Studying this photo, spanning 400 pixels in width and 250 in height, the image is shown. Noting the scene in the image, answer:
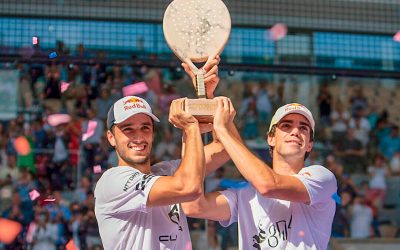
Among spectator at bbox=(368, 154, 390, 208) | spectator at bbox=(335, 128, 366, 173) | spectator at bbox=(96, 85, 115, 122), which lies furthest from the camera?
spectator at bbox=(335, 128, 366, 173)

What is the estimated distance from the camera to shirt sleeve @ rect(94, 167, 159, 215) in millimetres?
4098

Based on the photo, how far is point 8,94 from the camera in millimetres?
10125

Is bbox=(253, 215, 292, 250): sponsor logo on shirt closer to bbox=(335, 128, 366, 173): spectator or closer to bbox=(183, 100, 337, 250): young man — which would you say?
bbox=(183, 100, 337, 250): young man

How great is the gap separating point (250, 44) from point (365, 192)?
253 centimetres

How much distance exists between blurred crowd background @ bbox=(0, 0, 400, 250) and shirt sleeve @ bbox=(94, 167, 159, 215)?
13.7 ft

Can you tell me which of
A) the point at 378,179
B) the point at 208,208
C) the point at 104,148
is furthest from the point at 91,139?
the point at 208,208

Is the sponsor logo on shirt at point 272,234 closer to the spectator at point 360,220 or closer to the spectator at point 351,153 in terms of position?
the spectator at point 360,220

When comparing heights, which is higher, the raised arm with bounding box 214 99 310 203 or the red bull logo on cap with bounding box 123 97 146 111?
the red bull logo on cap with bounding box 123 97 146 111

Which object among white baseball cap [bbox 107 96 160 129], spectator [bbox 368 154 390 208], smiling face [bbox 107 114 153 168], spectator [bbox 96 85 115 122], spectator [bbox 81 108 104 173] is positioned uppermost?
white baseball cap [bbox 107 96 160 129]

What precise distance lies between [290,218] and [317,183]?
237mm

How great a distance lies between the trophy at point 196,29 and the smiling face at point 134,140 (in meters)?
0.42

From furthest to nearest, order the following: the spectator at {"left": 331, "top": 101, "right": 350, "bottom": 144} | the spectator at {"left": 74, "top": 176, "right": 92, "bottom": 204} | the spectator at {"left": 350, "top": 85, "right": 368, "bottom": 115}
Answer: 1. the spectator at {"left": 350, "top": 85, "right": 368, "bottom": 115}
2. the spectator at {"left": 331, "top": 101, "right": 350, "bottom": 144}
3. the spectator at {"left": 74, "top": 176, "right": 92, "bottom": 204}

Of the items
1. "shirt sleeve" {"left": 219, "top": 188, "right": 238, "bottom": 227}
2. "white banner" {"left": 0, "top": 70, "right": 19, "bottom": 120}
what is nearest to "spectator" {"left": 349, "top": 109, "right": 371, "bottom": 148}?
"white banner" {"left": 0, "top": 70, "right": 19, "bottom": 120}

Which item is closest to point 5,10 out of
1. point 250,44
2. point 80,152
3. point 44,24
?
point 44,24
